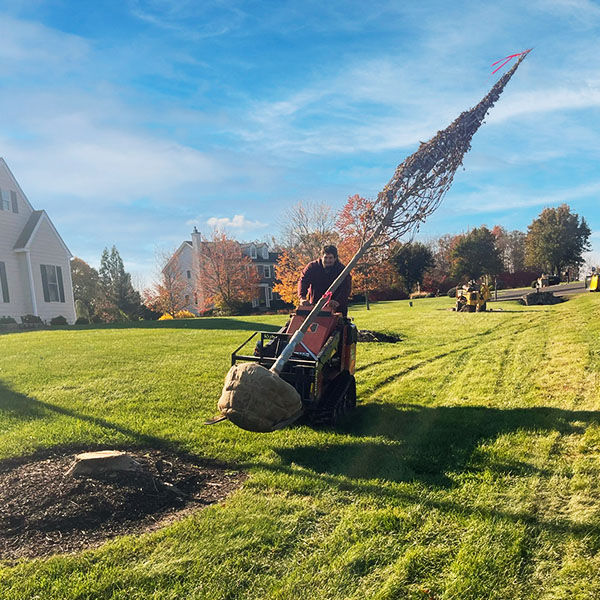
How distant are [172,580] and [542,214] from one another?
60131mm

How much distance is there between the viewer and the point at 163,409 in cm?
672

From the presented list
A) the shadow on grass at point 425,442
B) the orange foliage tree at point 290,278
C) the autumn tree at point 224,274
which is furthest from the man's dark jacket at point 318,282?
the autumn tree at point 224,274

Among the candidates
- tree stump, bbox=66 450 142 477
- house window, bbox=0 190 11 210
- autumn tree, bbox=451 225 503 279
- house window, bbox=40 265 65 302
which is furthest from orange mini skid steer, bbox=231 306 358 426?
autumn tree, bbox=451 225 503 279

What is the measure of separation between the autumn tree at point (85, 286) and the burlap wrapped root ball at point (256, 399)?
4675 cm

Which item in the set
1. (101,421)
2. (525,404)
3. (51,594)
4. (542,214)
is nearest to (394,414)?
(525,404)

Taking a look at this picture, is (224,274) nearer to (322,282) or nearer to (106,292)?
(106,292)

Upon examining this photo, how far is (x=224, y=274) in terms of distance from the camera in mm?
44594

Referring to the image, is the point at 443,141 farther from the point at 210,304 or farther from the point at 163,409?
the point at 210,304

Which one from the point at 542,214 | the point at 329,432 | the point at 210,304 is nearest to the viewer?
the point at 329,432

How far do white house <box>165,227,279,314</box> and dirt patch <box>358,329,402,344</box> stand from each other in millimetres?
32696

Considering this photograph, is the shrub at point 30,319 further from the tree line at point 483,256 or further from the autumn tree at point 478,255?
the autumn tree at point 478,255

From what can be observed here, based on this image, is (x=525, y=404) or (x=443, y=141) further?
(x=443, y=141)

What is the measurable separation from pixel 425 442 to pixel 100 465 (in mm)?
3301

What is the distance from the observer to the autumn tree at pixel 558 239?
173ft
